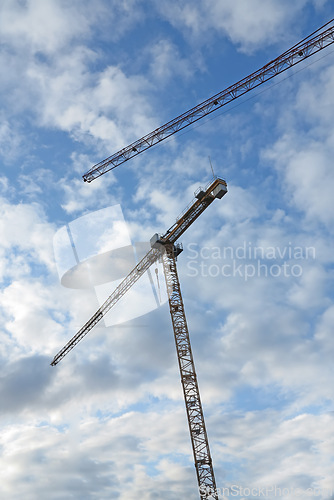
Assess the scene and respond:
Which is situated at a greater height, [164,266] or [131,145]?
[131,145]

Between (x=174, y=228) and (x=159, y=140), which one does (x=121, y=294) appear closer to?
(x=174, y=228)

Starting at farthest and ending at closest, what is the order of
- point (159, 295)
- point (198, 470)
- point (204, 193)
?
point (159, 295) → point (204, 193) → point (198, 470)

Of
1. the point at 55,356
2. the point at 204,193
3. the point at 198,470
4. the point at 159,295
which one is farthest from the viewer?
the point at 55,356

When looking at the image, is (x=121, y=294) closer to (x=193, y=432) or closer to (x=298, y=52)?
(x=193, y=432)

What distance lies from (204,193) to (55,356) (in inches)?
2027

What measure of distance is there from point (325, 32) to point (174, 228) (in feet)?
116

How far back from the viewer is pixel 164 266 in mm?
71875

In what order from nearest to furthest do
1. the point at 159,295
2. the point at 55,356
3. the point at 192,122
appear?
1. the point at 159,295
2. the point at 192,122
3. the point at 55,356

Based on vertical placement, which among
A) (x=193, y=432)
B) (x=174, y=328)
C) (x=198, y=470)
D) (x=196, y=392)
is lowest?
(x=198, y=470)

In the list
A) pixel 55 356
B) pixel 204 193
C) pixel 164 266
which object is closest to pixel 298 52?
pixel 204 193

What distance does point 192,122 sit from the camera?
258 ft

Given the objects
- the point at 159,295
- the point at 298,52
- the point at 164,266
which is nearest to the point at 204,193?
the point at 164,266

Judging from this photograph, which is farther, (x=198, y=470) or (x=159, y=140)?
(x=159, y=140)

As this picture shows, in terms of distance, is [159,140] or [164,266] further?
[159,140]
